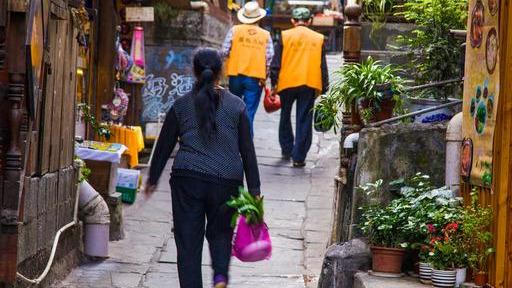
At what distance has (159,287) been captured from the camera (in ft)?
31.4

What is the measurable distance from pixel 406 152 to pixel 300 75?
6778mm

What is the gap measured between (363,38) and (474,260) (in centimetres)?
564

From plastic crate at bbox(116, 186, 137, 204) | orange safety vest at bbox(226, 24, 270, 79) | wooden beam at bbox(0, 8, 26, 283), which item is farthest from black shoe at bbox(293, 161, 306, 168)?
wooden beam at bbox(0, 8, 26, 283)

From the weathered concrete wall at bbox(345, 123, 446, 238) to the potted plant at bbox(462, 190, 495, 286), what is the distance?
1.44 m

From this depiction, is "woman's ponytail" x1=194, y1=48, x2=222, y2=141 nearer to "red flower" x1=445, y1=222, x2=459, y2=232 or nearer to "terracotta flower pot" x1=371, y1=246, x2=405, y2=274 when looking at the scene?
"terracotta flower pot" x1=371, y1=246, x2=405, y2=274

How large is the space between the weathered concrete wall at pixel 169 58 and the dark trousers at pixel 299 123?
1894mm

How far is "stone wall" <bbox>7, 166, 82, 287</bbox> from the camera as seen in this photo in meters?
8.34

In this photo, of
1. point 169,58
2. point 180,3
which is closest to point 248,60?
point 169,58

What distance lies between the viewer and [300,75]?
15.7m

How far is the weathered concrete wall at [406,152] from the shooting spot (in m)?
9.01

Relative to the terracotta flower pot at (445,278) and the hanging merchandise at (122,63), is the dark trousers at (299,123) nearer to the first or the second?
the hanging merchandise at (122,63)

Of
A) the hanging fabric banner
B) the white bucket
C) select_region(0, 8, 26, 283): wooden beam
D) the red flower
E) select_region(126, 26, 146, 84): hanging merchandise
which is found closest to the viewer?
the hanging fabric banner

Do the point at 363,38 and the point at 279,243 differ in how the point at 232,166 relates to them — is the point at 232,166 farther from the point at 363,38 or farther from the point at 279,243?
the point at 363,38

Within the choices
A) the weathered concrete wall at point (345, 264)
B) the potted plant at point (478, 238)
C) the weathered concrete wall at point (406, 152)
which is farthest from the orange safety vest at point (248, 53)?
the potted plant at point (478, 238)
